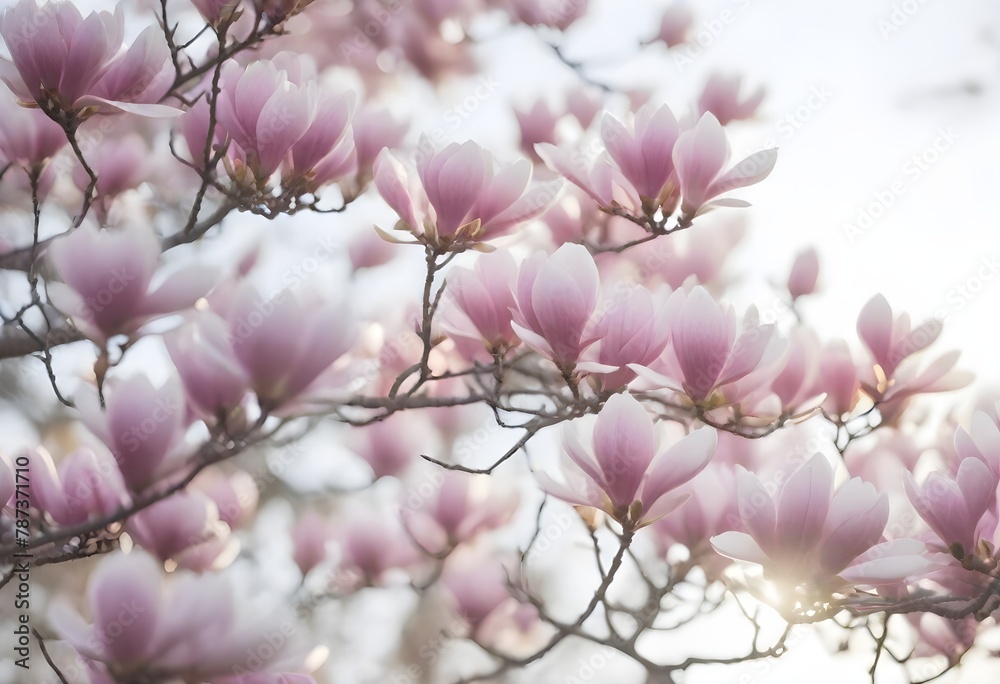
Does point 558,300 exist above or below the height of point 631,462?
above

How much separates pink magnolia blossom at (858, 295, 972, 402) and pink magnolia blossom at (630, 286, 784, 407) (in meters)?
0.31

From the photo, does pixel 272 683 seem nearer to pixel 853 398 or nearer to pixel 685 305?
pixel 685 305

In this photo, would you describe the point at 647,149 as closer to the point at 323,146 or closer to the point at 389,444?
the point at 323,146

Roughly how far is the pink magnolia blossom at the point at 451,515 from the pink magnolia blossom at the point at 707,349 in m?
0.84

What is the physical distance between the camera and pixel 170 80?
1000 mm

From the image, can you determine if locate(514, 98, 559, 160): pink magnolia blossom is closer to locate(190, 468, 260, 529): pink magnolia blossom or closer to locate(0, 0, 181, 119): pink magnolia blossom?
locate(190, 468, 260, 529): pink magnolia blossom

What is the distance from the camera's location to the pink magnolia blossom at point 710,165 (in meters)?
0.99

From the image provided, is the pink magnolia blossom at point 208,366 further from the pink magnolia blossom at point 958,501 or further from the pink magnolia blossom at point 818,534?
the pink magnolia blossom at point 958,501

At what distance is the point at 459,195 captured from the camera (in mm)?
992

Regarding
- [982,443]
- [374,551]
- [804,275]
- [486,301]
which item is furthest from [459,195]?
[374,551]

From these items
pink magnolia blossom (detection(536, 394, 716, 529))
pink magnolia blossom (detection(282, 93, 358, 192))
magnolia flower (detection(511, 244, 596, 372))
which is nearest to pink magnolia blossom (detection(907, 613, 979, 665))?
pink magnolia blossom (detection(536, 394, 716, 529))

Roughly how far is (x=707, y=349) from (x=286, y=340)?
480 mm

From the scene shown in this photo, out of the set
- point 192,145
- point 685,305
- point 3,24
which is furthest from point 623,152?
point 3,24

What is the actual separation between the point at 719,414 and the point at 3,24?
99cm
